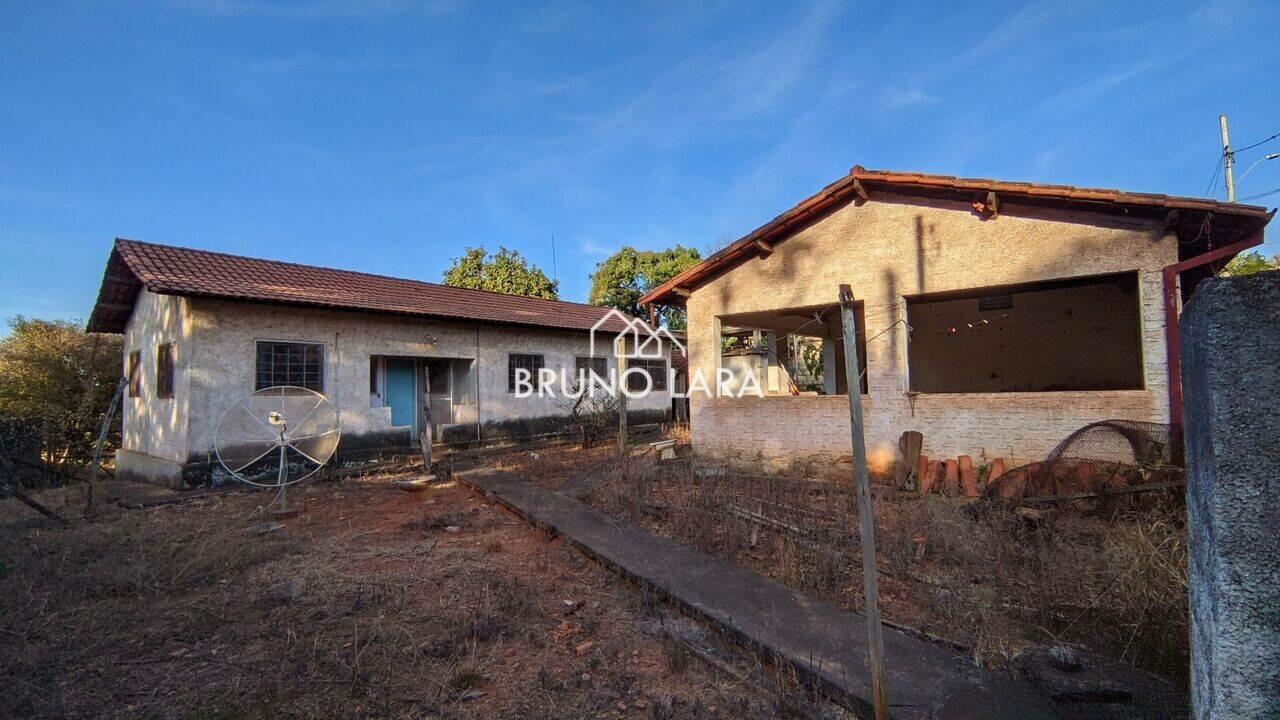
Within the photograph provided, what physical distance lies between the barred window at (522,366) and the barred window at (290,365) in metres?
4.31

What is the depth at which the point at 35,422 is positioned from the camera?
11.1 meters

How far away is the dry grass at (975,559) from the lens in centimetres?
328

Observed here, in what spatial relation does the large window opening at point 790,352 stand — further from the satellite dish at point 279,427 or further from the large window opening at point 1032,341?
the satellite dish at point 279,427

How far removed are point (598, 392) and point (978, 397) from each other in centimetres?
1022

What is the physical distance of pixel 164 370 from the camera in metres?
9.88

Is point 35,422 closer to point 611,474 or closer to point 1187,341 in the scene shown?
point 611,474

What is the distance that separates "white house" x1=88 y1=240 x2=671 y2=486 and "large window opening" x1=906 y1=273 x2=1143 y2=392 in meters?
8.36

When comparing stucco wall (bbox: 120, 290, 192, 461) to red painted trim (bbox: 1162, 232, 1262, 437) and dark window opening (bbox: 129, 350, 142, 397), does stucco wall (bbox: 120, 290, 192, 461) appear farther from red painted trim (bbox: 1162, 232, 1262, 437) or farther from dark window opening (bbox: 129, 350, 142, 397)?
red painted trim (bbox: 1162, 232, 1262, 437)

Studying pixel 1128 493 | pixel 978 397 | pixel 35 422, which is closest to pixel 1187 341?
pixel 1128 493

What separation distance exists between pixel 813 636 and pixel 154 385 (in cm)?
1214

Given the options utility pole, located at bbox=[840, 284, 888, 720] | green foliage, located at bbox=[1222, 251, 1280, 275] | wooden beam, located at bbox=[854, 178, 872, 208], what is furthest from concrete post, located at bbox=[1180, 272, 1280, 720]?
green foliage, located at bbox=[1222, 251, 1280, 275]

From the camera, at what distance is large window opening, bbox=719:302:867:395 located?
991 centimetres

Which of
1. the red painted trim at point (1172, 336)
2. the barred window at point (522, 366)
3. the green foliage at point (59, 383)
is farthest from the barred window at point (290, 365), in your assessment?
the red painted trim at point (1172, 336)

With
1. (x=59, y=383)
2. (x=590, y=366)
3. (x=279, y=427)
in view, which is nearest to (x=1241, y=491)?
(x=279, y=427)
